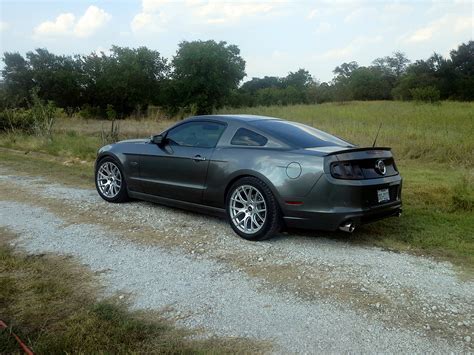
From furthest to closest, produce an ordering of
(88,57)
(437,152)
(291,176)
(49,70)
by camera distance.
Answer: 1. (88,57)
2. (49,70)
3. (437,152)
4. (291,176)

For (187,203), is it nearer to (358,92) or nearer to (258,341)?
(258,341)

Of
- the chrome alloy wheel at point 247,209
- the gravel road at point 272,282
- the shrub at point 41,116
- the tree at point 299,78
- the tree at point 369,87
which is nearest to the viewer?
the gravel road at point 272,282

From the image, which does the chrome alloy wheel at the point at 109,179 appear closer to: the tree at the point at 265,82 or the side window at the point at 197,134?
the side window at the point at 197,134

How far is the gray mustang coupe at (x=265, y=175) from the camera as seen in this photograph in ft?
15.5

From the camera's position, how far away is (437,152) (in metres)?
12.0

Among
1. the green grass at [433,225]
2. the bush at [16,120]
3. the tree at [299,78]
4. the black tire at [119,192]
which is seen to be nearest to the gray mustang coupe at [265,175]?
the black tire at [119,192]

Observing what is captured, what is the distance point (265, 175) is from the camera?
16.4 ft

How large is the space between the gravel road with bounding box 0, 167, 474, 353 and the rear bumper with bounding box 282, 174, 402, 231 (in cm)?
32

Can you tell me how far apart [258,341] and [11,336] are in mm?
1605

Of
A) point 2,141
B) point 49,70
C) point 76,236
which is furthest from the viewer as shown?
point 49,70

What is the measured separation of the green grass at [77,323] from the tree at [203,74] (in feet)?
151

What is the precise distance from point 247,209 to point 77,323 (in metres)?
2.53

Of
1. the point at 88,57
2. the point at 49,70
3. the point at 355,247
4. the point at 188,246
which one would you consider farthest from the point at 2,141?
the point at 88,57

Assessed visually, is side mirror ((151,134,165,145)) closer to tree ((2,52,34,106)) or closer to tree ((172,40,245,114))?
tree ((172,40,245,114))
